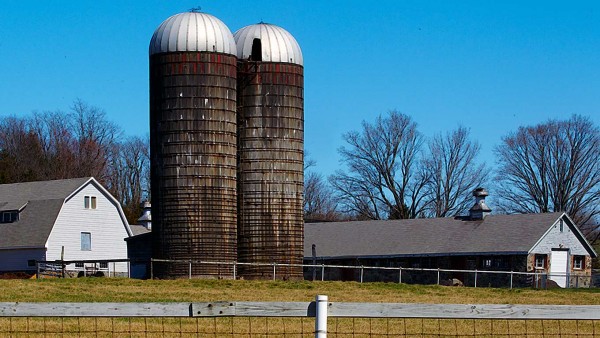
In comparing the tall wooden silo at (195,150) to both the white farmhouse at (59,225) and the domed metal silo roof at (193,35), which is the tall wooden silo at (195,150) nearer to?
the domed metal silo roof at (193,35)

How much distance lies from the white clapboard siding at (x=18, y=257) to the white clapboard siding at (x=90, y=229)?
482mm

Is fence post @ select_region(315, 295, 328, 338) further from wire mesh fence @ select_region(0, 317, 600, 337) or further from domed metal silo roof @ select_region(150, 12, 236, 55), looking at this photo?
domed metal silo roof @ select_region(150, 12, 236, 55)

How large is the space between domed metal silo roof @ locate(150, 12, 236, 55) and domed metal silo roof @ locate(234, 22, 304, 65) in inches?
52.5

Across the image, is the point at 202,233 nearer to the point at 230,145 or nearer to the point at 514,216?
the point at 230,145

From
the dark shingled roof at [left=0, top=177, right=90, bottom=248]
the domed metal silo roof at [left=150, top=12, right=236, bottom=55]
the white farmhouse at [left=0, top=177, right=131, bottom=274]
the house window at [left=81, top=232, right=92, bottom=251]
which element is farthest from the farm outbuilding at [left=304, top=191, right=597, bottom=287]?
the domed metal silo roof at [left=150, top=12, right=236, bottom=55]

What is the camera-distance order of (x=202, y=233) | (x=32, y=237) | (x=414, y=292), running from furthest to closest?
(x=32, y=237)
(x=202, y=233)
(x=414, y=292)

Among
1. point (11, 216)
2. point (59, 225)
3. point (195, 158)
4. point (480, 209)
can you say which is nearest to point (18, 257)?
point (59, 225)

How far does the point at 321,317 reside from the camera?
37.3 ft

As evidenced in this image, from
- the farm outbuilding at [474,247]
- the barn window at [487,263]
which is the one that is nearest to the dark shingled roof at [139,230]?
the farm outbuilding at [474,247]

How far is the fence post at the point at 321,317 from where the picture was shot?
37.1ft

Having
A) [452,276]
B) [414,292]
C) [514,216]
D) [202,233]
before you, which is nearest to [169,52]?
[202,233]

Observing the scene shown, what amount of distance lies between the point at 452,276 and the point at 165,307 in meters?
45.5

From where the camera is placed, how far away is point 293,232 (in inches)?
1757

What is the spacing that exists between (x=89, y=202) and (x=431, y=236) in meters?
18.2
